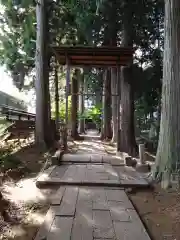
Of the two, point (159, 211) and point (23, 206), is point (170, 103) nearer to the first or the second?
point (159, 211)

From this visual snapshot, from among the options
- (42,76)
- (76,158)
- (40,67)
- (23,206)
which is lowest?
(23,206)

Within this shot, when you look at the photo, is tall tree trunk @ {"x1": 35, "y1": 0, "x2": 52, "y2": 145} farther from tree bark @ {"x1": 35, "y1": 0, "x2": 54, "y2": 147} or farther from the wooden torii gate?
the wooden torii gate

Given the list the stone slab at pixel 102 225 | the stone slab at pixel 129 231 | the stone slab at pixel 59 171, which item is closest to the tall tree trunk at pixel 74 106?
the stone slab at pixel 59 171

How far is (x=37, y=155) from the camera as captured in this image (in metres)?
10.0

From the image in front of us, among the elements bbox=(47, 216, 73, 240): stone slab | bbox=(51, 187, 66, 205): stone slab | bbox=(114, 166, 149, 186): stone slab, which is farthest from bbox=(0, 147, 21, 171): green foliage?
bbox=(47, 216, 73, 240): stone slab

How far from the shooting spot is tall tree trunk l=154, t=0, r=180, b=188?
20.1 feet

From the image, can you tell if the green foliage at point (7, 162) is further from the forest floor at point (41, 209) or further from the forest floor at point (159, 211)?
the forest floor at point (159, 211)

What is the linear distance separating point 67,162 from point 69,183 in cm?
234

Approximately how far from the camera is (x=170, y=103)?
6246 millimetres

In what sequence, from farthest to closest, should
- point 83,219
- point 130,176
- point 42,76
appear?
point 42,76 → point 130,176 → point 83,219

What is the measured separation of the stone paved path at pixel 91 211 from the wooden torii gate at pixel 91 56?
12.5 feet

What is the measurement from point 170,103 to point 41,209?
3.43 metres

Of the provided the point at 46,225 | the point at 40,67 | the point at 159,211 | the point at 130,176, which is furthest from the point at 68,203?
the point at 40,67

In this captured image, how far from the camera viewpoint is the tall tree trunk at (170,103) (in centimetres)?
613
